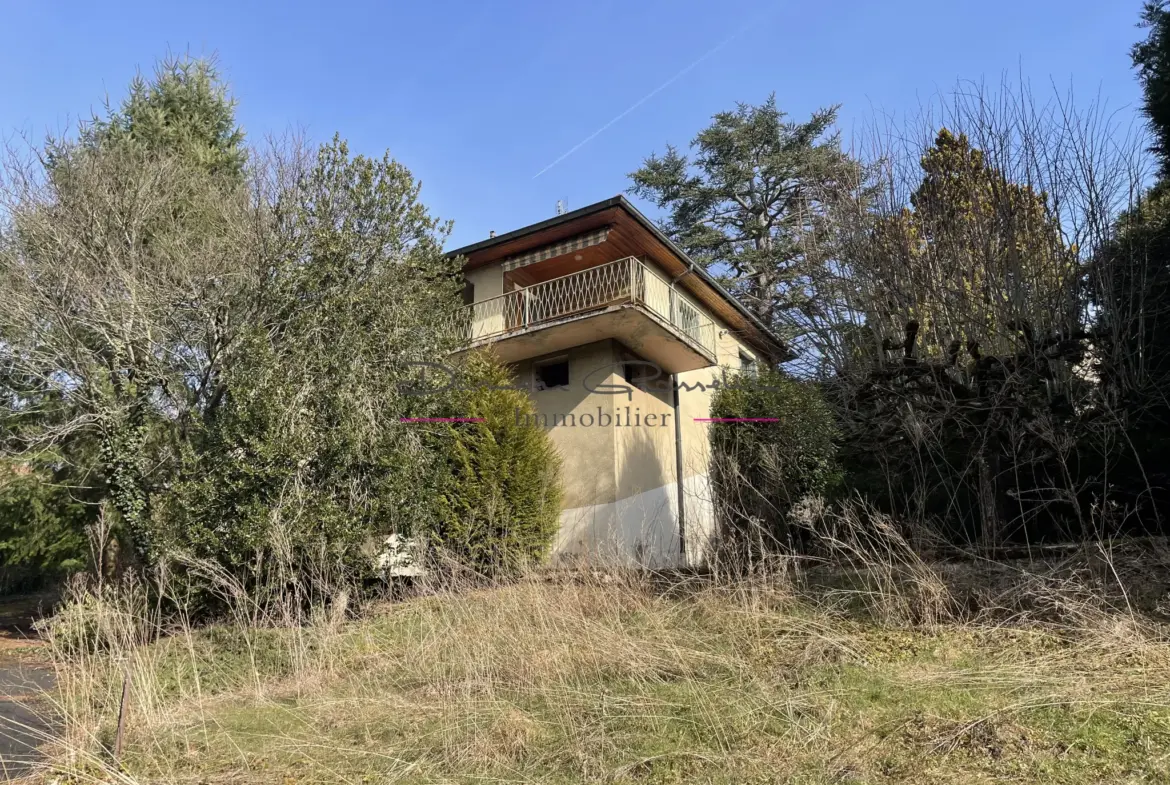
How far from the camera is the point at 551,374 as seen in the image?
14898 mm

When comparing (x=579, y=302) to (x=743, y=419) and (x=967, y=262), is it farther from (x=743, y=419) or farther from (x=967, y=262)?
(x=967, y=262)

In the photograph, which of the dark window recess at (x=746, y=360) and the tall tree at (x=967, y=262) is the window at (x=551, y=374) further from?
the tall tree at (x=967, y=262)

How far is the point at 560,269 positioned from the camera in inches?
607

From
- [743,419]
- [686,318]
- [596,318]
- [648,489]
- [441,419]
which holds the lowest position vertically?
[648,489]

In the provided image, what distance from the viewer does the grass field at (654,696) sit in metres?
3.81

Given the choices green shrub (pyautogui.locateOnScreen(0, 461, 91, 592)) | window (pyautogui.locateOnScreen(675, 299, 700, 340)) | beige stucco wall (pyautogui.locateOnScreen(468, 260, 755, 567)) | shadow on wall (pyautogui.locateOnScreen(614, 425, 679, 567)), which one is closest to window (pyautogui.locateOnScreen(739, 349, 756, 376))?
beige stucco wall (pyautogui.locateOnScreen(468, 260, 755, 567))

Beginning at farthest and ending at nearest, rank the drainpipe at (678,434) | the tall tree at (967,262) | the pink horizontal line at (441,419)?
the drainpipe at (678,434) → the pink horizontal line at (441,419) → the tall tree at (967,262)

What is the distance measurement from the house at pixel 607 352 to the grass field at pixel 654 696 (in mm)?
6231

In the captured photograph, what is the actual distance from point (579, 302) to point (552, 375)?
6.20ft

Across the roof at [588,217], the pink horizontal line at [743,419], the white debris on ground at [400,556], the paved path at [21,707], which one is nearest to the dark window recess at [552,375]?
the roof at [588,217]

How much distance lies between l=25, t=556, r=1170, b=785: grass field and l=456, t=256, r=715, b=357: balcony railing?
22.9 ft

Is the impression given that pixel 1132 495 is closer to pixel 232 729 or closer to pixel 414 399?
pixel 414 399

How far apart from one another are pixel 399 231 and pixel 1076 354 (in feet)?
31.3

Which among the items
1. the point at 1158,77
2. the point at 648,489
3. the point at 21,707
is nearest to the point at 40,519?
the point at 21,707
